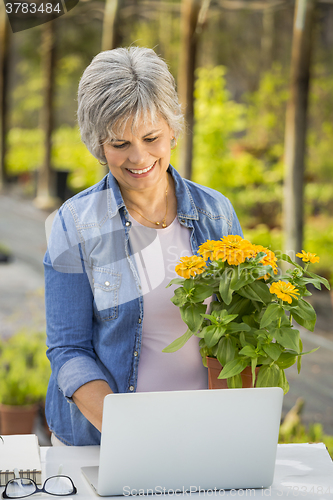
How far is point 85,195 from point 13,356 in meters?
1.77

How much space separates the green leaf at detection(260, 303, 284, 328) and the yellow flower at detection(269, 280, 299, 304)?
0.03 meters

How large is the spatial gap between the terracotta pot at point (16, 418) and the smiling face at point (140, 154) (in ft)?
5.68

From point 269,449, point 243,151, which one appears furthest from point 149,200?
point 243,151

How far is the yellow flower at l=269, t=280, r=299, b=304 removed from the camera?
0.87 metres

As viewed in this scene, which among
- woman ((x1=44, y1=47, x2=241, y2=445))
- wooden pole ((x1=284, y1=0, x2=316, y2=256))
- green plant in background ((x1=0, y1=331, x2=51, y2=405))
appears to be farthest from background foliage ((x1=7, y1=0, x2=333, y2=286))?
woman ((x1=44, y1=47, x2=241, y2=445))

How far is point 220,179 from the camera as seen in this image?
3.86 meters

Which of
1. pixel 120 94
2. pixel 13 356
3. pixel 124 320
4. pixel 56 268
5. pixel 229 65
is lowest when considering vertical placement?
pixel 13 356

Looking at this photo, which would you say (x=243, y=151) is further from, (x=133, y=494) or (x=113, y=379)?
(x=133, y=494)

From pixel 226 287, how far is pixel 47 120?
3.08 meters

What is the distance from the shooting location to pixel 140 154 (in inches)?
42.9

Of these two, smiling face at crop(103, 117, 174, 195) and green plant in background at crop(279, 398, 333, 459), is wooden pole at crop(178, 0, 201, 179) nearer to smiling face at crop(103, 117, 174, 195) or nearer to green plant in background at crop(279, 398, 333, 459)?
green plant in background at crop(279, 398, 333, 459)

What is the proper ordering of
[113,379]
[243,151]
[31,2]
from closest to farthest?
[113,379] → [31,2] → [243,151]

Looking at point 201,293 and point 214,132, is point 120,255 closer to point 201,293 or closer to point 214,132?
point 201,293

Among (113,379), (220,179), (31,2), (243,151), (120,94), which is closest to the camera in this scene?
(120,94)
